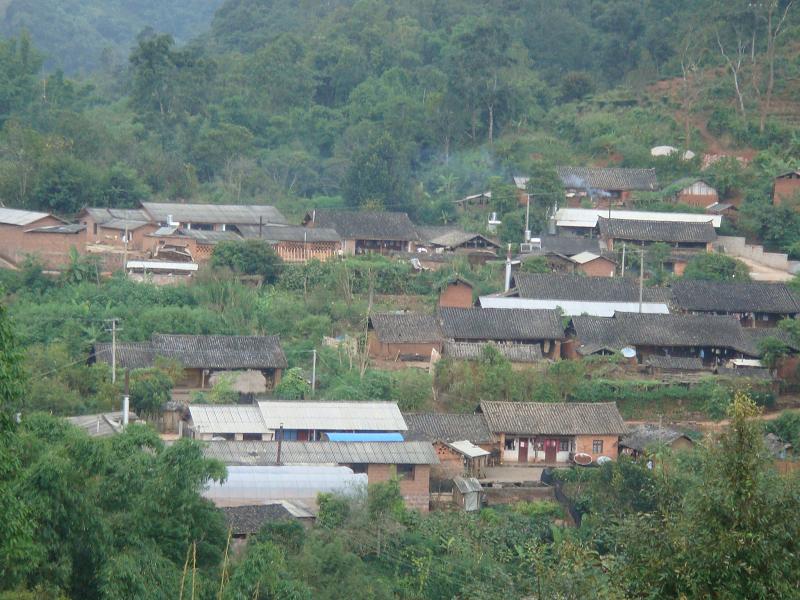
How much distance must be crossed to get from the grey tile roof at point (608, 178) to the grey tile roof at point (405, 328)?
369 inches

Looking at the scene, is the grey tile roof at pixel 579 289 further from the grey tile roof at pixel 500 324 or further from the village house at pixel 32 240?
the village house at pixel 32 240

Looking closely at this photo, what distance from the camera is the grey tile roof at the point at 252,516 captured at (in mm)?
16609

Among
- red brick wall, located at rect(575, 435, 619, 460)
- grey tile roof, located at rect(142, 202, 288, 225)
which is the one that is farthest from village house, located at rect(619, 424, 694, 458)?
grey tile roof, located at rect(142, 202, 288, 225)

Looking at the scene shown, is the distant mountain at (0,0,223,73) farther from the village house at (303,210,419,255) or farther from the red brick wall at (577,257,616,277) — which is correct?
the red brick wall at (577,257,616,277)

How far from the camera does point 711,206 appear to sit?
32938 mm

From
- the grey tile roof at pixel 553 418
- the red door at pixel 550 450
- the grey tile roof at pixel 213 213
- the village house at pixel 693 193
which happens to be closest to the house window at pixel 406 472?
the grey tile roof at pixel 553 418

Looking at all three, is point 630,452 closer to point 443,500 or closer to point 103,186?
point 443,500

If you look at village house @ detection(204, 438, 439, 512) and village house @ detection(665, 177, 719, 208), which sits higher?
village house @ detection(665, 177, 719, 208)

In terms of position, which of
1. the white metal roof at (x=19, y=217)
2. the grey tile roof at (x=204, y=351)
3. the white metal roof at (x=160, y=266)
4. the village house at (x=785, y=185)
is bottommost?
the grey tile roof at (x=204, y=351)

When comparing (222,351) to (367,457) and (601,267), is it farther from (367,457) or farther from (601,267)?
(601,267)

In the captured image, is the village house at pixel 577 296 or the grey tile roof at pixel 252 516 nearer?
the grey tile roof at pixel 252 516

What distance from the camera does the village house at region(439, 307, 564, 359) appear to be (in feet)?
83.6

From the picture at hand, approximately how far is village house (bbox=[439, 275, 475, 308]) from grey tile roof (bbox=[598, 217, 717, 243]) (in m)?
4.59

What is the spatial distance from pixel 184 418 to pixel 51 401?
2.04 m
